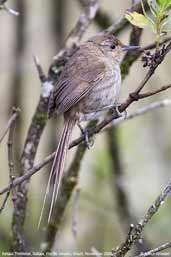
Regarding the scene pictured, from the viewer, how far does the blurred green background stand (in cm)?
407

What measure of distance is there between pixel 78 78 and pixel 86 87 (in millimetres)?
63

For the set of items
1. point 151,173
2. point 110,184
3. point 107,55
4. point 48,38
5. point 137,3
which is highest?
point 137,3

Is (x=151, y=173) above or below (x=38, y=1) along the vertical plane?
below

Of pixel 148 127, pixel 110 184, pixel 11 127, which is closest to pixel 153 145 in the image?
pixel 148 127

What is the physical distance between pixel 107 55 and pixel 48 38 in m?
1.68

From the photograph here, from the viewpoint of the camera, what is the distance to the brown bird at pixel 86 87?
10.1 feet

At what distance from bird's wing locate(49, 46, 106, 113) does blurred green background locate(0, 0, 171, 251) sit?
0.59 m

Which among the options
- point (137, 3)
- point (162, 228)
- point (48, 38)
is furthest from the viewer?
point (48, 38)

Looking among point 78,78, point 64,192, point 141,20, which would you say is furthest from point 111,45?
point 141,20

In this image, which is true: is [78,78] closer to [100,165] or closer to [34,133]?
[34,133]

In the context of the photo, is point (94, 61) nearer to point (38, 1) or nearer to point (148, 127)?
point (148, 127)

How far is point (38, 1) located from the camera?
6043 mm

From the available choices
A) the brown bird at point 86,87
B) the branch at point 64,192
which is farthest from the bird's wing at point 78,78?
the branch at point 64,192

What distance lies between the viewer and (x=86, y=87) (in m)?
3.25
